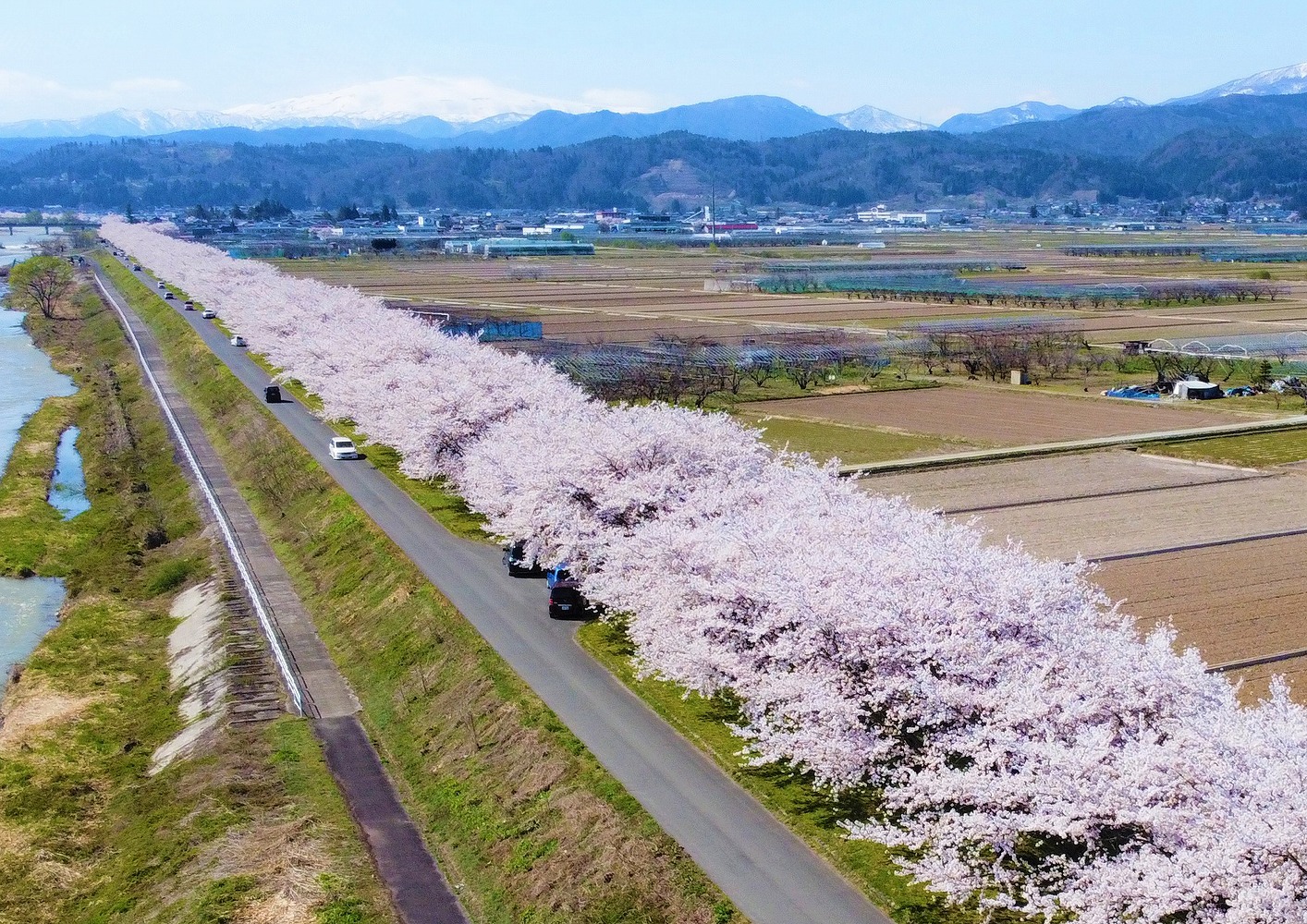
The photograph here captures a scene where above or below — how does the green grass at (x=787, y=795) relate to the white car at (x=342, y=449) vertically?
below

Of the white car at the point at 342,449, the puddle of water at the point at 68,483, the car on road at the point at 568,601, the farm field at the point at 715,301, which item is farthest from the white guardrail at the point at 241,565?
the farm field at the point at 715,301

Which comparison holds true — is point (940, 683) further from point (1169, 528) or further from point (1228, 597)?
point (1169, 528)

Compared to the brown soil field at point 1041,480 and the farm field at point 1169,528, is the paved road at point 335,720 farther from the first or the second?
the brown soil field at point 1041,480

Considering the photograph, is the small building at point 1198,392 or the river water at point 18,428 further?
the small building at point 1198,392

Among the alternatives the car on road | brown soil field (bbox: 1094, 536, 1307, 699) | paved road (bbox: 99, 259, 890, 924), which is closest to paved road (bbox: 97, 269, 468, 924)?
paved road (bbox: 99, 259, 890, 924)

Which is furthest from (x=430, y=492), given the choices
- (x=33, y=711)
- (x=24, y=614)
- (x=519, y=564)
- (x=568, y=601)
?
(x=33, y=711)

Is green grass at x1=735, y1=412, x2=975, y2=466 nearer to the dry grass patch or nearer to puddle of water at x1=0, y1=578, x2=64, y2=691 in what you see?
puddle of water at x1=0, y1=578, x2=64, y2=691
